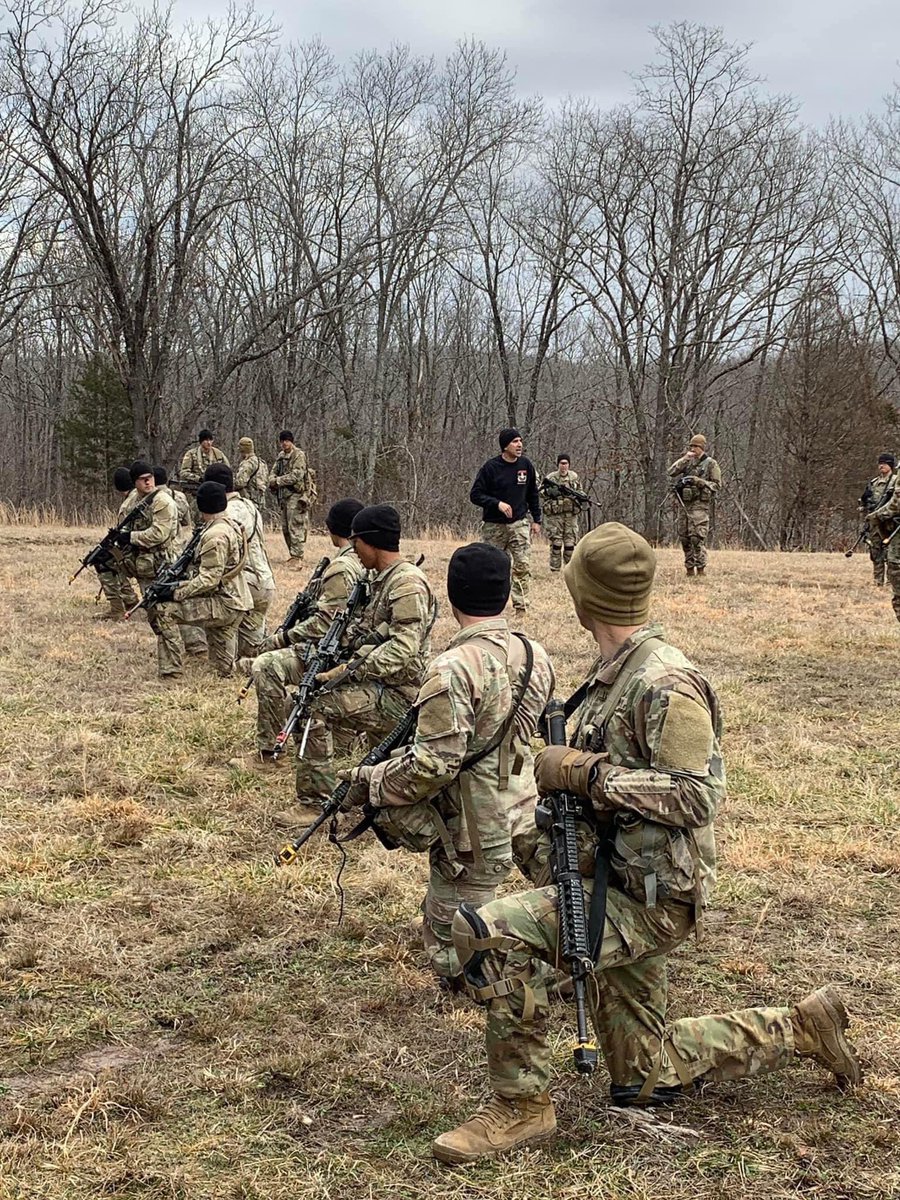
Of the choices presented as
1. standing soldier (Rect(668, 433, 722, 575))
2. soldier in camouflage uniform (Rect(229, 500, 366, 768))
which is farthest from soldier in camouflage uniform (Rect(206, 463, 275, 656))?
standing soldier (Rect(668, 433, 722, 575))

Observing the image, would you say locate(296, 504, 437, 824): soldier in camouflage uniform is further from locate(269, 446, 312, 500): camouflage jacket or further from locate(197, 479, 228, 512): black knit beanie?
locate(269, 446, 312, 500): camouflage jacket

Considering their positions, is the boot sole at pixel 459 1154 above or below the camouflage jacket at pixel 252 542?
below

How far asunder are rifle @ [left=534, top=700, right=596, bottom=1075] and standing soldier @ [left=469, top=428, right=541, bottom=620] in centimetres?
859

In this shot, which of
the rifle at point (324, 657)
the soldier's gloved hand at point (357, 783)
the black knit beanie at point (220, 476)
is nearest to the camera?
the soldier's gloved hand at point (357, 783)

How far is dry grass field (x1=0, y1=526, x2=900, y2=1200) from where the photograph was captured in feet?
10.3

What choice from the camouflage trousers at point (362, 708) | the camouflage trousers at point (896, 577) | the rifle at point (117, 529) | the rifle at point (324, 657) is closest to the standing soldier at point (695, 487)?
the camouflage trousers at point (896, 577)

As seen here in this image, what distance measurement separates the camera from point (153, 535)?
35.8 ft

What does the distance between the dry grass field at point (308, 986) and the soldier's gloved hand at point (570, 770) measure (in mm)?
1128

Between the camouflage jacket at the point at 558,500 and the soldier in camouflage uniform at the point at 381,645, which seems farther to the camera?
the camouflage jacket at the point at 558,500

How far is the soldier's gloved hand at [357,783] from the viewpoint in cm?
396

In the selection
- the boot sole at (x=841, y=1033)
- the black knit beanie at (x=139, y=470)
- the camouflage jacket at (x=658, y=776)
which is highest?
the black knit beanie at (x=139, y=470)

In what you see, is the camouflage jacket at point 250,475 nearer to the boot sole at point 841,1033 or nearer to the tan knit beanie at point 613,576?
the tan knit beanie at point 613,576

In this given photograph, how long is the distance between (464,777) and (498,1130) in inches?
50.0

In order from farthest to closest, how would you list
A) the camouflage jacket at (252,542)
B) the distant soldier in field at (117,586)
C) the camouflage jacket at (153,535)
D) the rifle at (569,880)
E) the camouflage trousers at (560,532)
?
the camouflage trousers at (560,532) < the distant soldier in field at (117,586) < the camouflage jacket at (153,535) < the camouflage jacket at (252,542) < the rifle at (569,880)
